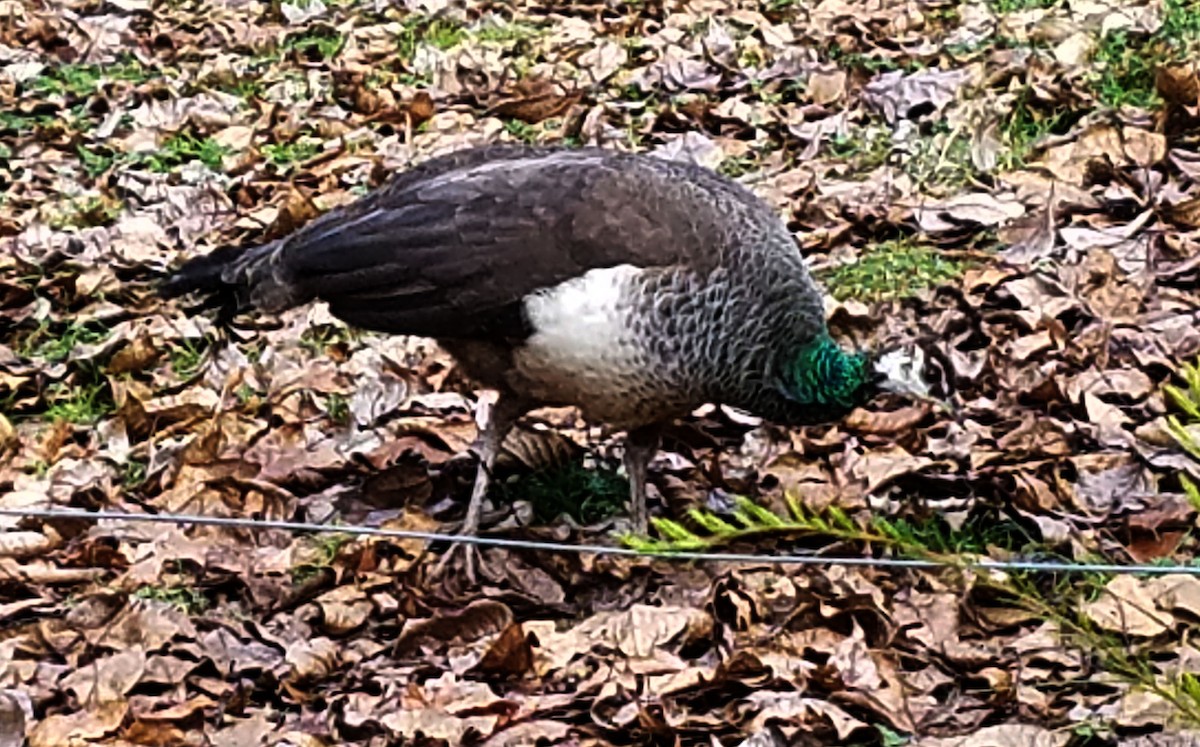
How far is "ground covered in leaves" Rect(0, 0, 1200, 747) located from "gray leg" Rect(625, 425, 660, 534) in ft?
0.33

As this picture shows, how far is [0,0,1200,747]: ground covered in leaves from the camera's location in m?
3.36

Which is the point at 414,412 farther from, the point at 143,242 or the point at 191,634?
the point at 143,242

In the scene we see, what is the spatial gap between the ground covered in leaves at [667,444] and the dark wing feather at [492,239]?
1.65 feet

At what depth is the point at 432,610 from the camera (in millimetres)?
3826

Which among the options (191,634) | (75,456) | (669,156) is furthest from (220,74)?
(191,634)

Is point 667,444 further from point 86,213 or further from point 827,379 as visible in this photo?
point 86,213

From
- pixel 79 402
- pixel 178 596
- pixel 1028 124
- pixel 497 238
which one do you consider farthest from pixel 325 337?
pixel 1028 124

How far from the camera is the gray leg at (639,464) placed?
403 centimetres

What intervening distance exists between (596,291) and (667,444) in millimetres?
814

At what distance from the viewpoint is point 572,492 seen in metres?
4.29

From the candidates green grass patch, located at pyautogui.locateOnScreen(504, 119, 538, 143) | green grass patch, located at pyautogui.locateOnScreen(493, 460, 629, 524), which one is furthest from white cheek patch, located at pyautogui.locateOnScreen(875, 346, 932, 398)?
green grass patch, located at pyautogui.locateOnScreen(504, 119, 538, 143)

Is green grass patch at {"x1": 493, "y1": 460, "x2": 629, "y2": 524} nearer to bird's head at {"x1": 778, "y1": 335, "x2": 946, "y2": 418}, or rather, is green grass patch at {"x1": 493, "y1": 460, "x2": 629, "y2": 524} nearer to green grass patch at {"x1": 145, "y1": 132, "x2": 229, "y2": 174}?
bird's head at {"x1": 778, "y1": 335, "x2": 946, "y2": 418}

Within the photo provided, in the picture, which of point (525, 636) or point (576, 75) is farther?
point (576, 75)

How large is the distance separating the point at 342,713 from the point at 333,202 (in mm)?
2921
